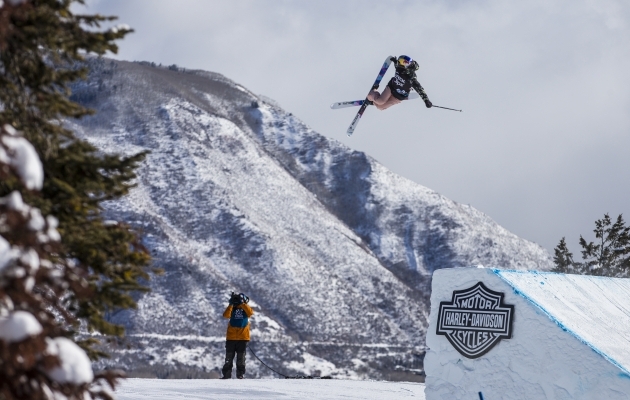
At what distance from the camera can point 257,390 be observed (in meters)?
12.9

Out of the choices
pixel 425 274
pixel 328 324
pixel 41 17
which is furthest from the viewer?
pixel 425 274

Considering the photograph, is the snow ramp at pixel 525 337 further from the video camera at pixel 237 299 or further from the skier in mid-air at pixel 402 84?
the video camera at pixel 237 299

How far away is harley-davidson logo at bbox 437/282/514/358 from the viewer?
984 centimetres

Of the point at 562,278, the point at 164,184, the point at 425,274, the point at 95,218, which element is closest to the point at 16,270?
the point at 95,218

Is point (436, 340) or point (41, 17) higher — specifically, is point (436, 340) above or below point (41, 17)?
below

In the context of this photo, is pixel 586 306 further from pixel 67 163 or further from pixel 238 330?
pixel 238 330

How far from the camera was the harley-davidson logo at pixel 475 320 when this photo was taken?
9.84 m

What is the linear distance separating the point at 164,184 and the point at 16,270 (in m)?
121

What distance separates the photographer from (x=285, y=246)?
114 m

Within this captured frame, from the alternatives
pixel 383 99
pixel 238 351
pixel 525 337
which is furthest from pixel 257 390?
pixel 383 99

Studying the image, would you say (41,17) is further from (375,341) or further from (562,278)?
(375,341)

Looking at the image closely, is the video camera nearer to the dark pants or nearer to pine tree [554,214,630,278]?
the dark pants

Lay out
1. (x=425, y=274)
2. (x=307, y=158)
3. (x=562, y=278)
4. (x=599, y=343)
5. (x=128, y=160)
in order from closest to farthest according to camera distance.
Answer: (x=128, y=160) < (x=599, y=343) < (x=562, y=278) < (x=425, y=274) < (x=307, y=158)

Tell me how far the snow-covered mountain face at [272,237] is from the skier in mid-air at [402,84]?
70760mm
